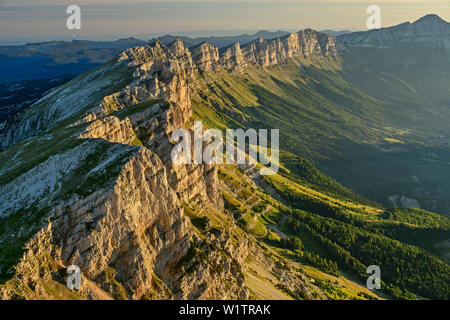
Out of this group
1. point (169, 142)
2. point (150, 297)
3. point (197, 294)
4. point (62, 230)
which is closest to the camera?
point (62, 230)

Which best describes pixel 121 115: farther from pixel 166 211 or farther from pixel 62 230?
pixel 62 230

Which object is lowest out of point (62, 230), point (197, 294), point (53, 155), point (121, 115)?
point (197, 294)

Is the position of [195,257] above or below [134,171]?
below

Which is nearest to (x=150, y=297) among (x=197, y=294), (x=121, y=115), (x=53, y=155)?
(x=197, y=294)

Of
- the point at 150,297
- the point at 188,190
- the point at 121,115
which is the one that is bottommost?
the point at 150,297

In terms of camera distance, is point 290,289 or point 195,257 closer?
point 195,257

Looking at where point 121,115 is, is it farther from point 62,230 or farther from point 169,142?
point 62,230
